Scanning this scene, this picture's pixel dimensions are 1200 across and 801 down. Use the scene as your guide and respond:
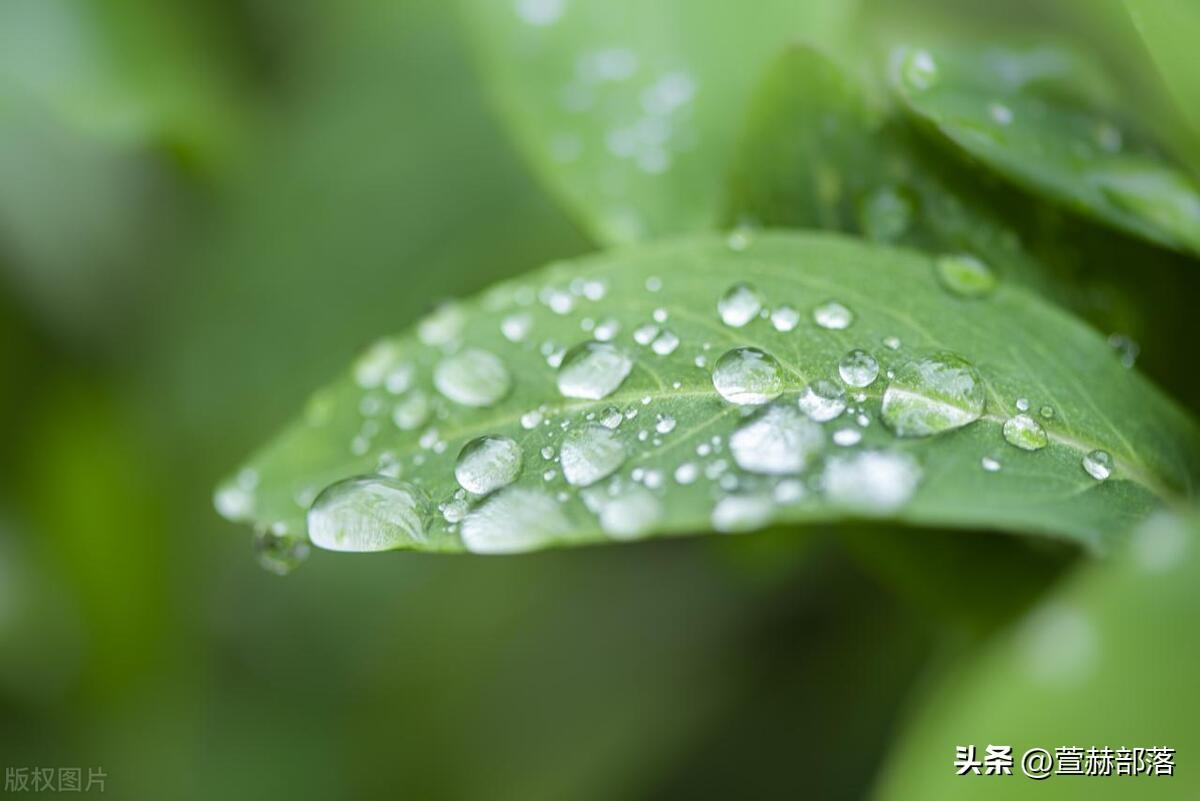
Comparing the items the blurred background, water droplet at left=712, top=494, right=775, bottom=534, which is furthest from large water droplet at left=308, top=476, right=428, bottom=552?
the blurred background

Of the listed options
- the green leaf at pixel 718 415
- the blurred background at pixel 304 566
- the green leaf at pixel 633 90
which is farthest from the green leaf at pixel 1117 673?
the blurred background at pixel 304 566

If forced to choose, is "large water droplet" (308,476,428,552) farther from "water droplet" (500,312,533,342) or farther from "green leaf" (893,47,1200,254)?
"green leaf" (893,47,1200,254)

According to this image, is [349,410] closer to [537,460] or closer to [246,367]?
[537,460]

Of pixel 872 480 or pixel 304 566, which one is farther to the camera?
pixel 304 566

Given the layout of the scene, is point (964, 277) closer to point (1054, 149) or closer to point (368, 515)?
point (1054, 149)

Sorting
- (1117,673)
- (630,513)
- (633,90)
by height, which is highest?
(633,90)

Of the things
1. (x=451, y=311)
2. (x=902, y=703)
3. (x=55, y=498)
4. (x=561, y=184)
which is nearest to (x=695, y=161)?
(x=561, y=184)

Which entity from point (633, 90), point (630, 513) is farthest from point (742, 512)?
point (633, 90)

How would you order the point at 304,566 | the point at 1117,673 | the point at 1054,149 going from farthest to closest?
the point at 304,566 → the point at 1054,149 → the point at 1117,673
